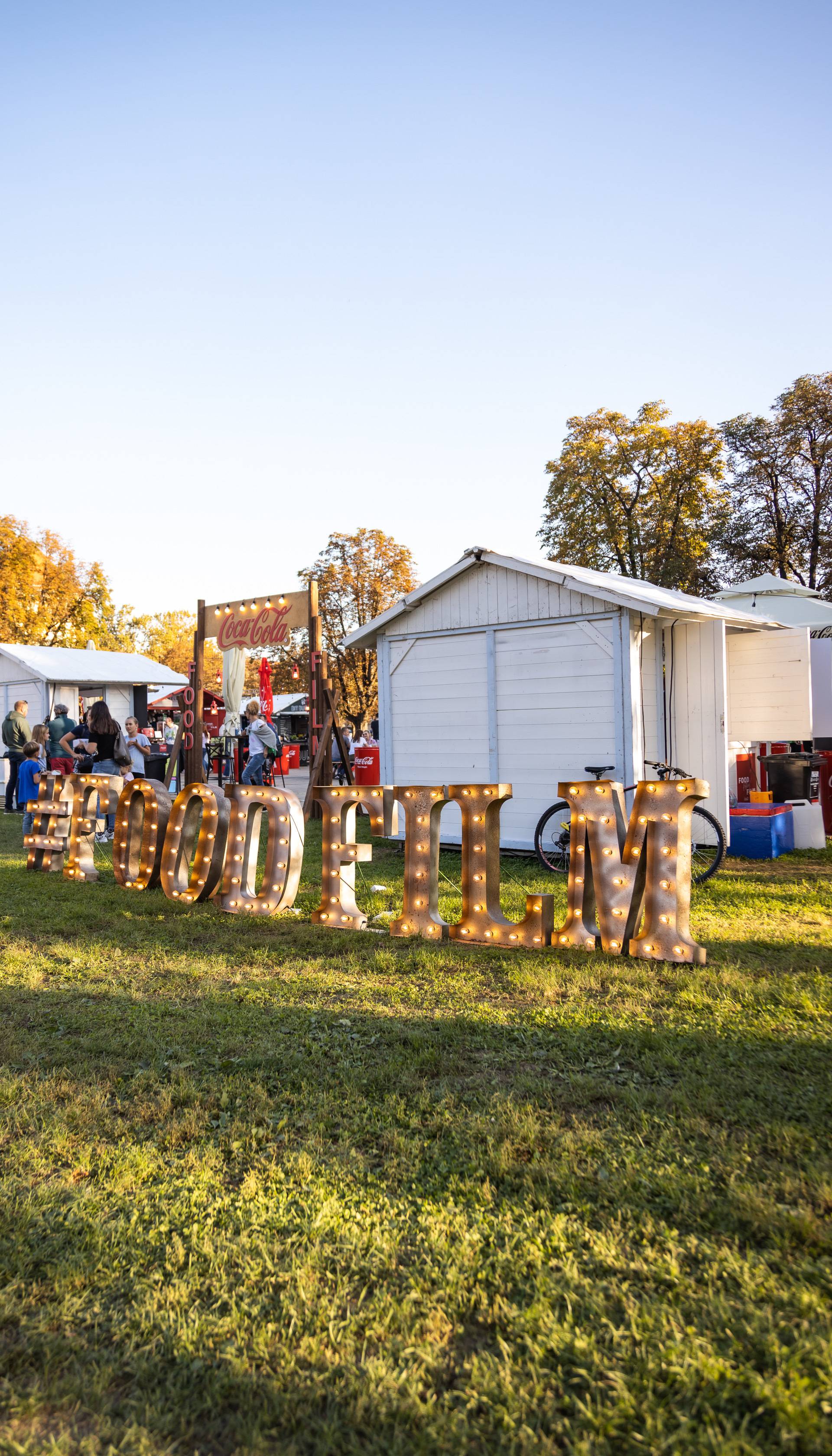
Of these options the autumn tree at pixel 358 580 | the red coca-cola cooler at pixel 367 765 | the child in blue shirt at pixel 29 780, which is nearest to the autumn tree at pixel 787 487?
the autumn tree at pixel 358 580

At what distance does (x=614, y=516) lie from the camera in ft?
103

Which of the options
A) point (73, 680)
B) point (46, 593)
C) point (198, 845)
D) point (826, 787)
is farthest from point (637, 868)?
point (46, 593)

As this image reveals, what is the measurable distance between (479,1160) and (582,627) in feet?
23.8

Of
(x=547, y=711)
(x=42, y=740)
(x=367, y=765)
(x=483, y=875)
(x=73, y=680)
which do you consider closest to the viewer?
(x=483, y=875)

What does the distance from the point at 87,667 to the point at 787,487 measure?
2543cm

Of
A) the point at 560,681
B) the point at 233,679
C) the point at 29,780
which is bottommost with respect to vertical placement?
the point at 29,780

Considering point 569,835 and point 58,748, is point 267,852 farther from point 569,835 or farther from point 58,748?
point 58,748

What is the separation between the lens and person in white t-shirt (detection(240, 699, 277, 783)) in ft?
47.0

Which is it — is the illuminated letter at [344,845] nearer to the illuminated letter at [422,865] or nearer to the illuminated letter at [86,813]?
the illuminated letter at [422,865]

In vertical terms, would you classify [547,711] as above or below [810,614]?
below

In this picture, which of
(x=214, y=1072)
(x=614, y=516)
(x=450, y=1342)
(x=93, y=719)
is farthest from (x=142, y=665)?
(x=450, y=1342)

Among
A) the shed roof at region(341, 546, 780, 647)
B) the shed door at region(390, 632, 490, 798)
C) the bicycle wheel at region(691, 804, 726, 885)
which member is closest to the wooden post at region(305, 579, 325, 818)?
the shed roof at region(341, 546, 780, 647)

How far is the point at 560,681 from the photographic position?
9.83m

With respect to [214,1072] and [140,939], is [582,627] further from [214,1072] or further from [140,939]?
[214,1072]
